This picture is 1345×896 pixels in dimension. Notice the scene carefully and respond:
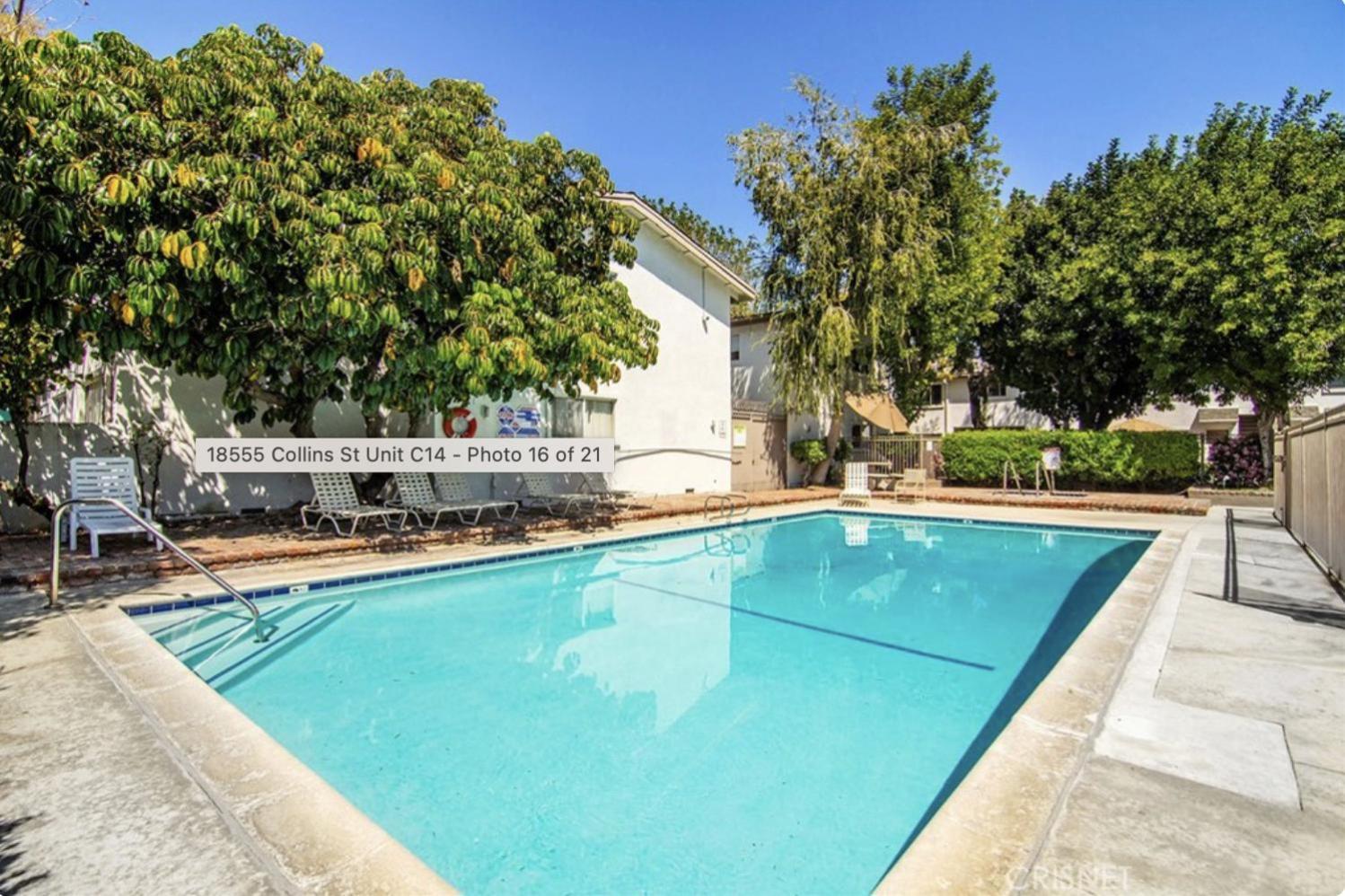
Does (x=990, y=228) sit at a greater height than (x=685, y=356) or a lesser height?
greater

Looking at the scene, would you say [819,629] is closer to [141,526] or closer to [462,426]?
[141,526]

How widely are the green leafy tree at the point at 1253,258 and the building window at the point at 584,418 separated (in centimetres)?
1457

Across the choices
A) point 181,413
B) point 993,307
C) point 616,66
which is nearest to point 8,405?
point 181,413

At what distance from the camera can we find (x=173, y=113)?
25.8 feet

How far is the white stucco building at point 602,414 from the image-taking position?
11.0 m

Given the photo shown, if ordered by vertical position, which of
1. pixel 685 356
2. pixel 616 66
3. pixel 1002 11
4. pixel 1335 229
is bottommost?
pixel 685 356

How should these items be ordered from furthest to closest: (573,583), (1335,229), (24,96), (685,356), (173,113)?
(685,356)
(1335,229)
(573,583)
(173,113)
(24,96)

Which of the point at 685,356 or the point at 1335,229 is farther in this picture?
the point at 685,356

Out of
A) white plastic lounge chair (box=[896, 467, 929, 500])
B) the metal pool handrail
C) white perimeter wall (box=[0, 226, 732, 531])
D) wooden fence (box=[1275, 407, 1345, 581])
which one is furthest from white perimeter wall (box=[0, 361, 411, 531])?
wooden fence (box=[1275, 407, 1345, 581])

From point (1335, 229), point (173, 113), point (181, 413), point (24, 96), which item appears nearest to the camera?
point (24, 96)

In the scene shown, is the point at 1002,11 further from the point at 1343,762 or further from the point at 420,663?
the point at 420,663

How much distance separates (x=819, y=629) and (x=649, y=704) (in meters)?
2.72

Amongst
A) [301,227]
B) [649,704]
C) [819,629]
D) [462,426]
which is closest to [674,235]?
[462,426]

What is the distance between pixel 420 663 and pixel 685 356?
537 inches
